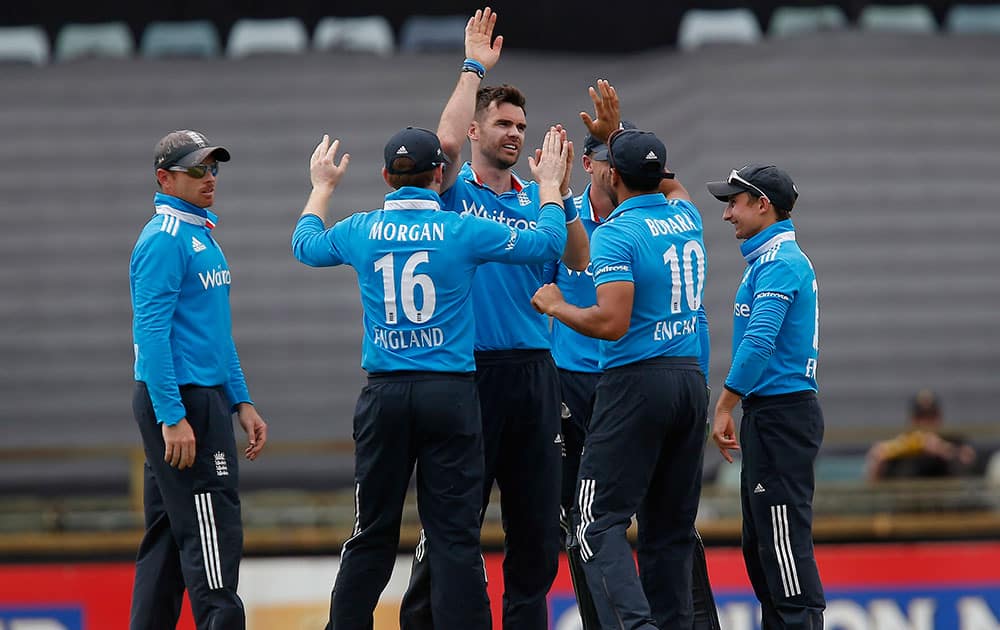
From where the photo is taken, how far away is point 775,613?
7.05m

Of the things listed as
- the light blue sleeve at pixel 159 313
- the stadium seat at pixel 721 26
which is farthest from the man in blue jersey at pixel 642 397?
the stadium seat at pixel 721 26

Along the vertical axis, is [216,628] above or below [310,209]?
below

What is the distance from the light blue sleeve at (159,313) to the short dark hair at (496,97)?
1.56 meters

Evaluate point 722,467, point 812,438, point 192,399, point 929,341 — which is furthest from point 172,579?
point 929,341

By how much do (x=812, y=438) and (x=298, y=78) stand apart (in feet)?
52.8

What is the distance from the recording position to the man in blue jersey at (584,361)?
715 cm

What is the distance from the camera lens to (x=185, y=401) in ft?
21.4

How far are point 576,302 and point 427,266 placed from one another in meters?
1.41

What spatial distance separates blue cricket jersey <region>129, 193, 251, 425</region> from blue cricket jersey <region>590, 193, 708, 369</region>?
1743 millimetres

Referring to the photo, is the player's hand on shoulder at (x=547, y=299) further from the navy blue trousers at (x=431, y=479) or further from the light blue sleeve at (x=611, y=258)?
the navy blue trousers at (x=431, y=479)

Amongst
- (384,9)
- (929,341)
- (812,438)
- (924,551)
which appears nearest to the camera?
(812,438)

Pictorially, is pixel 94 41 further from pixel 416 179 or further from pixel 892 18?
pixel 416 179

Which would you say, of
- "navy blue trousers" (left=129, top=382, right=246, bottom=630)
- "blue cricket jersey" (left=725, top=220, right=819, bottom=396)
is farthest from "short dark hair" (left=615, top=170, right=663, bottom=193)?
"navy blue trousers" (left=129, top=382, right=246, bottom=630)

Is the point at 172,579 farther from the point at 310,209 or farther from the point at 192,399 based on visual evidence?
the point at 310,209
